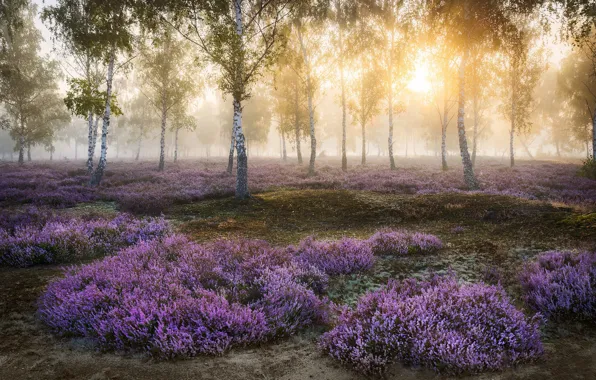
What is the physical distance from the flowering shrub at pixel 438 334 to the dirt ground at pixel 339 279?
0.12m

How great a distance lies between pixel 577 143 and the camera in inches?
2427

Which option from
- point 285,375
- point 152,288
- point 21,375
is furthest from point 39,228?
point 285,375

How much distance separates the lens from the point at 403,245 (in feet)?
21.4

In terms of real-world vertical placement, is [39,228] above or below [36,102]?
below

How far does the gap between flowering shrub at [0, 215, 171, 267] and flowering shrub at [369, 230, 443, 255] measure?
5.34 m

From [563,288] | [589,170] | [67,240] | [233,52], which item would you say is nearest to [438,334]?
[563,288]

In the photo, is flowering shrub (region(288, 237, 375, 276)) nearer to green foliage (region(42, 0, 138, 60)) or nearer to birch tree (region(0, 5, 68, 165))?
green foliage (region(42, 0, 138, 60))

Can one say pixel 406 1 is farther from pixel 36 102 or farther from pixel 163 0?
pixel 36 102

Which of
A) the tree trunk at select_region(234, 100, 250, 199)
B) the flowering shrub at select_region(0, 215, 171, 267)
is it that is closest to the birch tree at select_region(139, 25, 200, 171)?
the tree trunk at select_region(234, 100, 250, 199)

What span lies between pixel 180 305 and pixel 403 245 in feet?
14.9

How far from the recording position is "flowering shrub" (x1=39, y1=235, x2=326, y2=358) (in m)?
3.42

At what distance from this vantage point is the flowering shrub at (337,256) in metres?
5.58

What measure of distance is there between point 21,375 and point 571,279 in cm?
628

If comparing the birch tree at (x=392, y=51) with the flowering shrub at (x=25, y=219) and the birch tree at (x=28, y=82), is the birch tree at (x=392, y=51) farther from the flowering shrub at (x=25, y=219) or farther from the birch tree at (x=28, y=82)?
the birch tree at (x=28, y=82)
